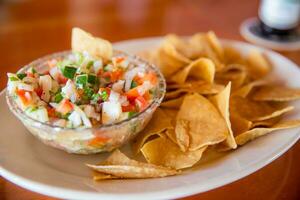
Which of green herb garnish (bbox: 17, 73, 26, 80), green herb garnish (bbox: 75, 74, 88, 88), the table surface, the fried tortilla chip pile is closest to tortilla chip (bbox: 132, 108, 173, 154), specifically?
the fried tortilla chip pile

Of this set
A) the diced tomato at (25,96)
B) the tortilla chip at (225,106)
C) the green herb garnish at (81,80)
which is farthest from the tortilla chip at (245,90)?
the diced tomato at (25,96)

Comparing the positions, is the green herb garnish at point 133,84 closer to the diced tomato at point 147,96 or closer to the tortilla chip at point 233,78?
the diced tomato at point 147,96

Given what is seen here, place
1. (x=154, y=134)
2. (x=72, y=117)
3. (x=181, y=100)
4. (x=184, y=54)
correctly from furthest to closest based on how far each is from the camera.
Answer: (x=184, y=54) → (x=181, y=100) → (x=154, y=134) → (x=72, y=117)

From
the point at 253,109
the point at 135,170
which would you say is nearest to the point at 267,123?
the point at 253,109

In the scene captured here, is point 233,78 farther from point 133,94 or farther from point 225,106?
point 133,94

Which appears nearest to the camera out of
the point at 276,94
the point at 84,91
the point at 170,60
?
the point at 84,91

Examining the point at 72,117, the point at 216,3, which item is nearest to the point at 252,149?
the point at 72,117

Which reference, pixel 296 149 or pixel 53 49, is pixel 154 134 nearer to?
pixel 296 149
